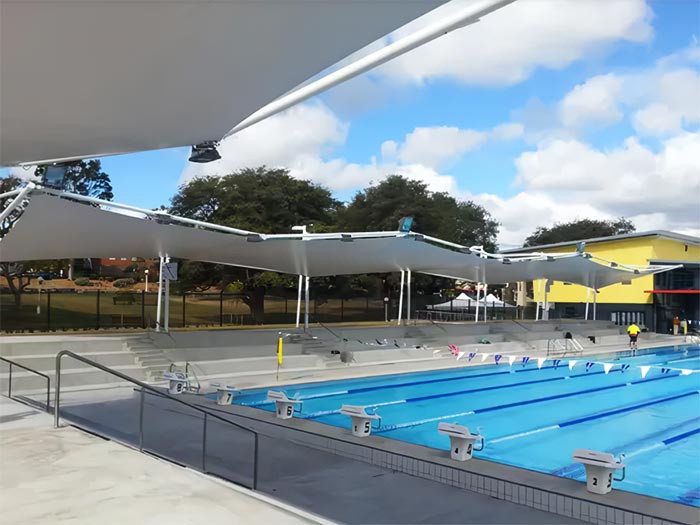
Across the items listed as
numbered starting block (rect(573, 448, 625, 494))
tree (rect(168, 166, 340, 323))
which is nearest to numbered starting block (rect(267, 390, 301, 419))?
numbered starting block (rect(573, 448, 625, 494))

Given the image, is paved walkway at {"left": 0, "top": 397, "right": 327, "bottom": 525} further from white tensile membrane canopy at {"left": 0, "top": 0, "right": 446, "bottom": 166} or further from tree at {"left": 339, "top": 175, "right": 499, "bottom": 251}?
tree at {"left": 339, "top": 175, "right": 499, "bottom": 251}

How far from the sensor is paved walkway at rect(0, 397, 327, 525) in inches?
179

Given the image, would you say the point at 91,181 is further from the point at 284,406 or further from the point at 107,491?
the point at 107,491

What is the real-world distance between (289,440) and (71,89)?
554 centimetres

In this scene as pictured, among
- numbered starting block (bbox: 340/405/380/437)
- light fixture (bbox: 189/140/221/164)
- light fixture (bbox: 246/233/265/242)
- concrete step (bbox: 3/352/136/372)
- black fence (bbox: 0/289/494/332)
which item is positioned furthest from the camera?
black fence (bbox: 0/289/494/332)

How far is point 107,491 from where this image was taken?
511cm

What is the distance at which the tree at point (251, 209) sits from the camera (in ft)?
100

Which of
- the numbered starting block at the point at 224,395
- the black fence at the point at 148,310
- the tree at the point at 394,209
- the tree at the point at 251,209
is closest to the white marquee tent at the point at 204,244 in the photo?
the numbered starting block at the point at 224,395

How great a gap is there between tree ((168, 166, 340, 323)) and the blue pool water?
50.3 feet

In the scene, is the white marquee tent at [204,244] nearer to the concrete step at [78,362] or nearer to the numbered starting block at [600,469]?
the concrete step at [78,362]

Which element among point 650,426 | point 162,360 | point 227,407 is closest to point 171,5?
point 227,407

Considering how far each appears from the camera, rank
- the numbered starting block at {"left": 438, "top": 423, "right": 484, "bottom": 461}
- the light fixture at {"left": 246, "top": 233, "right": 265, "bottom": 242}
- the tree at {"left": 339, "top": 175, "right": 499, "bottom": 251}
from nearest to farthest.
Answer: the numbered starting block at {"left": 438, "top": 423, "right": 484, "bottom": 461}
the light fixture at {"left": 246, "top": 233, "right": 265, "bottom": 242}
the tree at {"left": 339, "top": 175, "right": 499, "bottom": 251}

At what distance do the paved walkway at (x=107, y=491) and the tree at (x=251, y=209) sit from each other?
74.6ft

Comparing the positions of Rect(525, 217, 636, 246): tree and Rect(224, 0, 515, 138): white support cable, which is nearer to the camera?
Rect(224, 0, 515, 138): white support cable
